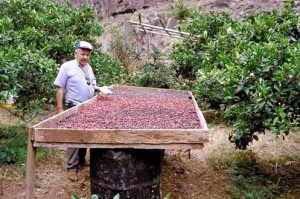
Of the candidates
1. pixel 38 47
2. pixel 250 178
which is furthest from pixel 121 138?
pixel 38 47

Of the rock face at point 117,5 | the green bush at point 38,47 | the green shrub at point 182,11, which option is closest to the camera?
the green bush at point 38,47

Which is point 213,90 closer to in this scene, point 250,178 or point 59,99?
point 250,178

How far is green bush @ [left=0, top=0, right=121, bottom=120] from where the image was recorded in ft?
12.9

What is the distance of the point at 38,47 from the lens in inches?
208

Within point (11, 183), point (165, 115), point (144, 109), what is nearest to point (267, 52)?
point (165, 115)

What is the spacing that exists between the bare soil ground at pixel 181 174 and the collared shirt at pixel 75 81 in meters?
0.80

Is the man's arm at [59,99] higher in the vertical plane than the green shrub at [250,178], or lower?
higher

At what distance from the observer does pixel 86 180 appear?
13.0 feet

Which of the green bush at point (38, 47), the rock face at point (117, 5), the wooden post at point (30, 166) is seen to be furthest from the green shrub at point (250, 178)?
the rock face at point (117, 5)

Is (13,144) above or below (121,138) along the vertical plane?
below

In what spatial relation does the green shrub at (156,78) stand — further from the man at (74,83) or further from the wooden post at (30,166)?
the wooden post at (30,166)

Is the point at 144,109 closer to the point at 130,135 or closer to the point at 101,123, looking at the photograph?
the point at 101,123

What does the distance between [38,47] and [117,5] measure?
293 inches

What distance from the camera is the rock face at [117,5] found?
476 inches
